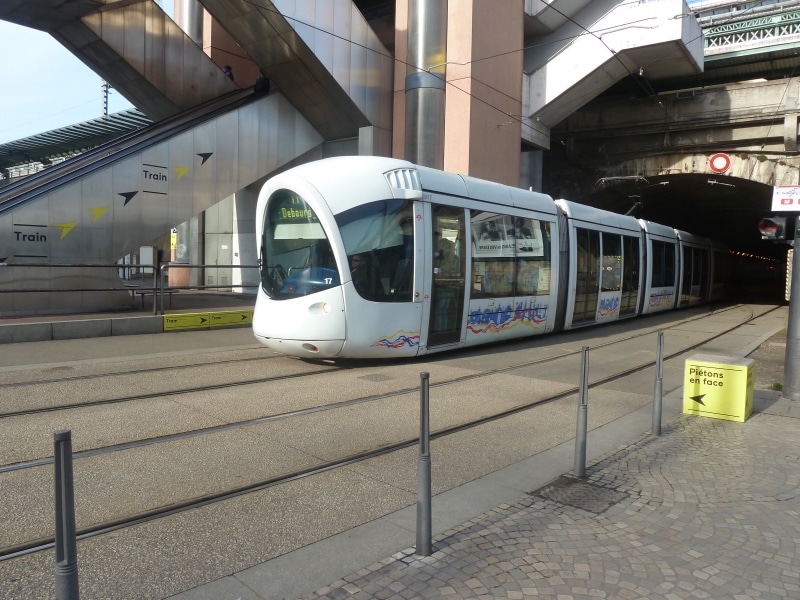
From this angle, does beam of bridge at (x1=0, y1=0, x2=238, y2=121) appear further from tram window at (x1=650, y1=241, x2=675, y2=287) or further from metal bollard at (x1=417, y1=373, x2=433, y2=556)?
metal bollard at (x1=417, y1=373, x2=433, y2=556)

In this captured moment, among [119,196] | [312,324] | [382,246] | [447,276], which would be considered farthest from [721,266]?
[312,324]

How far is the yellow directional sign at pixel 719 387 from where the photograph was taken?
722 centimetres

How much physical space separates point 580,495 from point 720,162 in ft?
74.1

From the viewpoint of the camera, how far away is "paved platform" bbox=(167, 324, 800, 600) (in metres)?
3.48

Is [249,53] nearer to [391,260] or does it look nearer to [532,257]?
[532,257]

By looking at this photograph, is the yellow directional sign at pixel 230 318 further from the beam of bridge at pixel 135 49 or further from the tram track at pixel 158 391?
the beam of bridge at pixel 135 49

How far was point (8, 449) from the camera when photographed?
5.56 meters

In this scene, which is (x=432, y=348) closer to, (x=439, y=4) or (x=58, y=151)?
(x=439, y=4)

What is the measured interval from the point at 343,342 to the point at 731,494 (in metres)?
5.60

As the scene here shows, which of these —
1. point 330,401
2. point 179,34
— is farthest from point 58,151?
point 330,401

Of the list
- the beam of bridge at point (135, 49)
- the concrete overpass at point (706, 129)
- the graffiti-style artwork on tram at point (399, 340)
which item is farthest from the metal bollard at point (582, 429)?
the concrete overpass at point (706, 129)

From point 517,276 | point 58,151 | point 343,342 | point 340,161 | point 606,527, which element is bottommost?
point 606,527

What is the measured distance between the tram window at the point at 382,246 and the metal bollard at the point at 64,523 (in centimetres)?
698

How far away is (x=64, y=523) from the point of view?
7.99 feet
